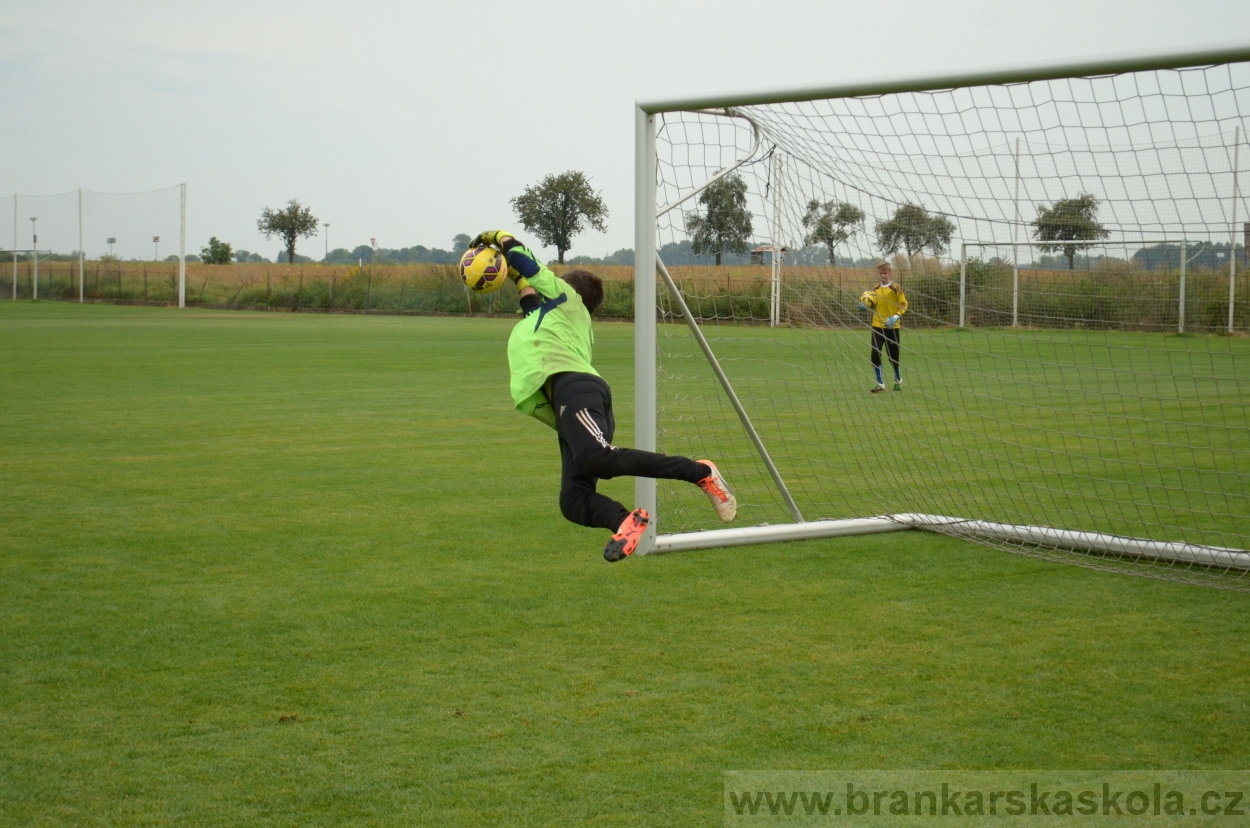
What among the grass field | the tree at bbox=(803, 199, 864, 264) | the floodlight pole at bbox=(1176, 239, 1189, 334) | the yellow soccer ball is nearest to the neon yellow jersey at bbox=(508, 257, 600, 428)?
the yellow soccer ball

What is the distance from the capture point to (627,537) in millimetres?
5219

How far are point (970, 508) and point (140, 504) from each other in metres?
5.94

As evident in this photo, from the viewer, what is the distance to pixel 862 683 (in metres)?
4.57

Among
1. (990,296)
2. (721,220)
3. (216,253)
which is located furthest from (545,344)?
(216,253)

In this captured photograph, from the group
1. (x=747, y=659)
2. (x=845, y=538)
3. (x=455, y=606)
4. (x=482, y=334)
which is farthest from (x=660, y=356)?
(x=482, y=334)

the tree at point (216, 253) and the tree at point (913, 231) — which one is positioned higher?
the tree at point (216, 253)

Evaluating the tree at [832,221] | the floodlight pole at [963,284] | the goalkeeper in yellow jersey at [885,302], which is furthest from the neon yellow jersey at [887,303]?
the tree at [832,221]

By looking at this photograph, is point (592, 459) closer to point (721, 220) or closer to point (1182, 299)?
point (721, 220)

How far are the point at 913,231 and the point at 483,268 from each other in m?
3.48

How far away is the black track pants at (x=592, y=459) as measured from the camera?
5.40 m

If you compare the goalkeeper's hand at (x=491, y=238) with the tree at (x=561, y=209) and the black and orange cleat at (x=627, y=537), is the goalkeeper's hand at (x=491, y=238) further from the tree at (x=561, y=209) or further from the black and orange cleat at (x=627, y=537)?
the tree at (x=561, y=209)

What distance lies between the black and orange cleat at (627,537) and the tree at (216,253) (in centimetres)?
6826

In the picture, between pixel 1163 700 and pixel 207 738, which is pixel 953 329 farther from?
pixel 207 738

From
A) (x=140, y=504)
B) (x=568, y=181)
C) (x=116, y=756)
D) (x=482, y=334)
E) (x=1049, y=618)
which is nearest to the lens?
(x=116, y=756)
